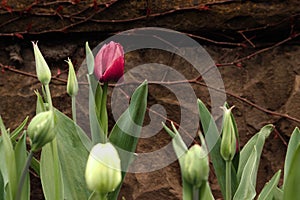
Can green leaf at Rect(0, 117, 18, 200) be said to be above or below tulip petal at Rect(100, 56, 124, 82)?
below

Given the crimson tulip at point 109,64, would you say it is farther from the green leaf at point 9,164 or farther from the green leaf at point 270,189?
the green leaf at point 270,189

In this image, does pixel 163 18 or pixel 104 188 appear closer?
pixel 104 188

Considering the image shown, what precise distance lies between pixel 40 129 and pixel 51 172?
25 cm

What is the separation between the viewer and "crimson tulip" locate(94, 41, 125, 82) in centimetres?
85

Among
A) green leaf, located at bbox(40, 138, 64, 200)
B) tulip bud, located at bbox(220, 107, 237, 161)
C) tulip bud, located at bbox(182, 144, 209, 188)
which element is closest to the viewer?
tulip bud, located at bbox(182, 144, 209, 188)

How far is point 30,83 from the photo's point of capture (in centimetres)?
159

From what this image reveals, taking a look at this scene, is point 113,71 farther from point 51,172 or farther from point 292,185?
point 292,185

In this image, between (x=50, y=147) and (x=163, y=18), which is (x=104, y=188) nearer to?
(x=50, y=147)

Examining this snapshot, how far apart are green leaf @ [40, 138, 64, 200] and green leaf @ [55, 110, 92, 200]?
4cm

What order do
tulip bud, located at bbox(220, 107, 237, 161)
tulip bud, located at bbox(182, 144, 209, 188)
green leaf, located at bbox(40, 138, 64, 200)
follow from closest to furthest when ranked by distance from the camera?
tulip bud, located at bbox(182, 144, 209, 188)
tulip bud, located at bbox(220, 107, 237, 161)
green leaf, located at bbox(40, 138, 64, 200)

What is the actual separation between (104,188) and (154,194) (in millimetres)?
1031

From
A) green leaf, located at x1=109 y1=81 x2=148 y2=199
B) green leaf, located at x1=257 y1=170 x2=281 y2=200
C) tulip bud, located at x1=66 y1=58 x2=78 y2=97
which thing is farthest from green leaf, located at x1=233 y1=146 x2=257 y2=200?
tulip bud, located at x1=66 y1=58 x2=78 y2=97

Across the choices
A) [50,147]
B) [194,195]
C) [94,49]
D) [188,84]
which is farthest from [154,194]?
[194,195]

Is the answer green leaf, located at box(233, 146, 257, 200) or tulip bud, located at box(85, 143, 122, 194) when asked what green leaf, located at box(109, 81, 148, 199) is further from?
tulip bud, located at box(85, 143, 122, 194)
